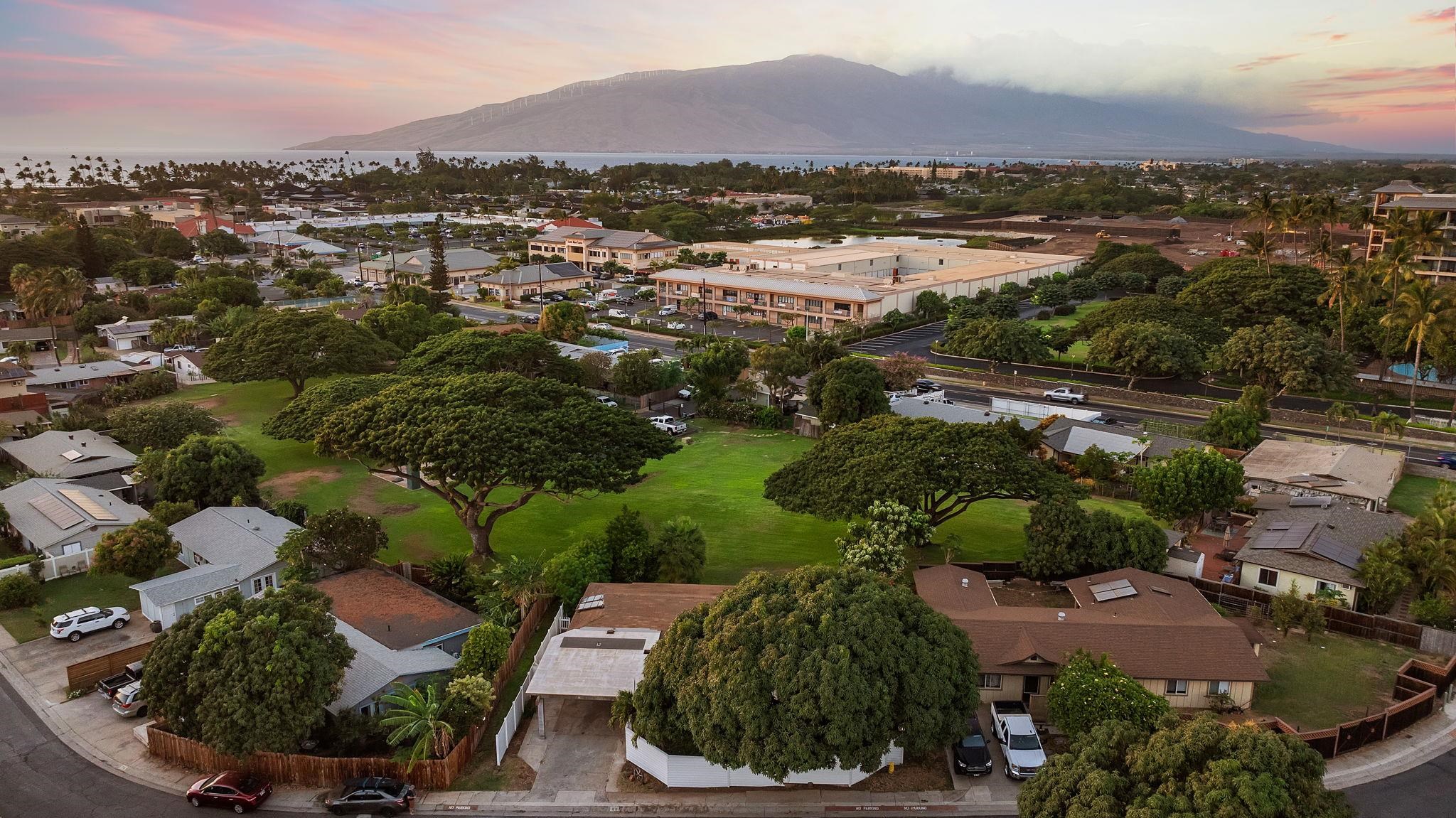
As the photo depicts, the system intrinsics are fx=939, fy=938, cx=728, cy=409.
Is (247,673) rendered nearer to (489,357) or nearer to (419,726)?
(419,726)

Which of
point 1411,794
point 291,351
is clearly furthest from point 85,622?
point 1411,794

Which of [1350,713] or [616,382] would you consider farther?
[616,382]

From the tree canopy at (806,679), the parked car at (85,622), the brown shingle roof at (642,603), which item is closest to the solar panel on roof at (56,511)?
the parked car at (85,622)

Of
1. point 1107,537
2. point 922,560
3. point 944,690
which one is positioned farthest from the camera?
point 922,560

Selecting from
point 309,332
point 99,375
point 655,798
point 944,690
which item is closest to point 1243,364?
point 944,690

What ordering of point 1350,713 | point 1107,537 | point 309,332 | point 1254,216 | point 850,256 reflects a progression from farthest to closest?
point 850,256, point 1254,216, point 309,332, point 1107,537, point 1350,713

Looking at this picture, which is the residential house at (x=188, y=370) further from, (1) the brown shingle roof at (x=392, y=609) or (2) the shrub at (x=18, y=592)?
(1) the brown shingle roof at (x=392, y=609)

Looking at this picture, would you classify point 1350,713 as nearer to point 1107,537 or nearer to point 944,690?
point 1107,537
